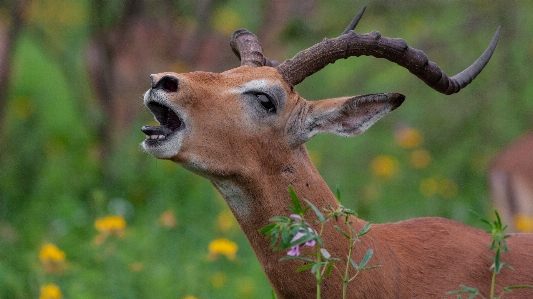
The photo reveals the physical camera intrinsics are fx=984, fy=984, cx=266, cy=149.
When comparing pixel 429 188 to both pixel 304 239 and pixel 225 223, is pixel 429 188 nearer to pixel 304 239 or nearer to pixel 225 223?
pixel 225 223

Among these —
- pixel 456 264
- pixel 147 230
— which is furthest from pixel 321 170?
pixel 456 264

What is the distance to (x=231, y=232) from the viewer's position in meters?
7.61

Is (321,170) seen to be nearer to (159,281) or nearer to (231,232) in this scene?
(231,232)

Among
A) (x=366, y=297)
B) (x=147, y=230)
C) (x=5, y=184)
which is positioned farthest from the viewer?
(x=5, y=184)

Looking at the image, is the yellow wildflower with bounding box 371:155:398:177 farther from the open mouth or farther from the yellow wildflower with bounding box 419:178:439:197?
the open mouth

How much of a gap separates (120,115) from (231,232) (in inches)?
87.4

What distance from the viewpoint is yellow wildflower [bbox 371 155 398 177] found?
9.34 metres

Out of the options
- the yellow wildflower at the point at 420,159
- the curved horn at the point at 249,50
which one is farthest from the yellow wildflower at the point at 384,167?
the curved horn at the point at 249,50

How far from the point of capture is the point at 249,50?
472cm

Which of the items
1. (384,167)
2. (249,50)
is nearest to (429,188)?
(384,167)

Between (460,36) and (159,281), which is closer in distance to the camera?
(159,281)

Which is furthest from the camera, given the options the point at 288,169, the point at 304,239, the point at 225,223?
the point at 225,223

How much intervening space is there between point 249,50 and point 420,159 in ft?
17.4

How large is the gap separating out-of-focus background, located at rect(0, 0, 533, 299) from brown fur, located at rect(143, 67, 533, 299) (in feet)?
7.59
